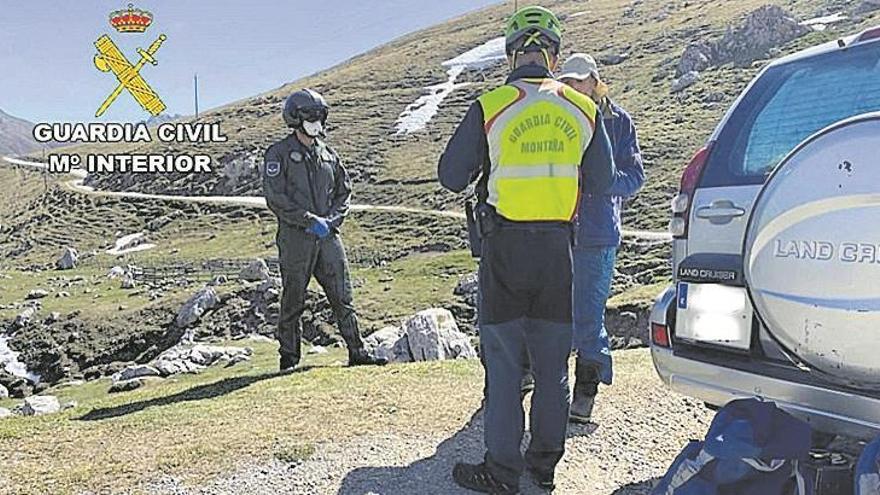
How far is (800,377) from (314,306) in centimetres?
2663

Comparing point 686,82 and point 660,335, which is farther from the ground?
point 686,82

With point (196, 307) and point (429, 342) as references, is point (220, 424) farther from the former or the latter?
point (196, 307)

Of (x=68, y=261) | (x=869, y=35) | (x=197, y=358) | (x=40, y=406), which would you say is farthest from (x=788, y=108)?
(x=68, y=261)

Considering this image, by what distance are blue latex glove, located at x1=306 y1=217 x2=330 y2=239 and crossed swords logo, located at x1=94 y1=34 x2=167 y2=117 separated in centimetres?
5960

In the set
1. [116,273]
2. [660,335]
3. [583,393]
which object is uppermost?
[660,335]

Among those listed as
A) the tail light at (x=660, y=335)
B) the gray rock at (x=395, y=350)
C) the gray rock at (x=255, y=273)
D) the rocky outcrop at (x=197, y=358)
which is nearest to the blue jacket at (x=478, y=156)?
the tail light at (x=660, y=335)

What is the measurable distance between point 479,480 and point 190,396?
11.4ft

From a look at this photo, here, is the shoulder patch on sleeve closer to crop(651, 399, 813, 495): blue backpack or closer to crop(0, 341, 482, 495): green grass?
crop(0, 341, 482, 495): green grass

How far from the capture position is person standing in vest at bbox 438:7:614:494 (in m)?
4.33

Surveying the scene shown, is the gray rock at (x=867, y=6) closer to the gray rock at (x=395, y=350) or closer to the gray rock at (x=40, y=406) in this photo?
the gray rock at (x=395, y=350)

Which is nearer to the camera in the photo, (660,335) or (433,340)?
(660,335)

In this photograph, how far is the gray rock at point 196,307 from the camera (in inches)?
1200

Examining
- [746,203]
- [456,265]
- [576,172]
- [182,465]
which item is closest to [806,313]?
[746,203]

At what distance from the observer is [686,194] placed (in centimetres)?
431
